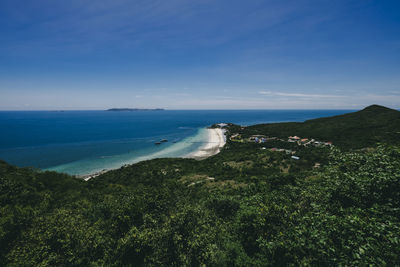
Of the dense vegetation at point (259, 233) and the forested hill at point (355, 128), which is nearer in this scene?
the dense vegetation at point (259, 233)

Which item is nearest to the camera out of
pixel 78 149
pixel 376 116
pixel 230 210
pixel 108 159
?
pixel 230 210

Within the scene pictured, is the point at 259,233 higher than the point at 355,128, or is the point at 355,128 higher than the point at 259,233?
the point at 355,128

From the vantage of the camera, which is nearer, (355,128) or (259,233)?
(259,233)

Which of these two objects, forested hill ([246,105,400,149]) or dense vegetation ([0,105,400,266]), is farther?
forested hill ([246,105,400,149])

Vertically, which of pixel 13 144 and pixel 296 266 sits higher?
pixel 296 266

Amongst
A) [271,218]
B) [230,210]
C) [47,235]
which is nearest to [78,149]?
[47,235]

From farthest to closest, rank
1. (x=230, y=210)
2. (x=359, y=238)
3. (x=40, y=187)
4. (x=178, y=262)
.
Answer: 1. (x=40, y=187)
2. (x=230, y=210)
3. (x=178, y=262)
4. (x=359, y=238)

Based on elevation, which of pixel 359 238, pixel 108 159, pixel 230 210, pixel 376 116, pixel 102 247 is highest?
pixel 376 116

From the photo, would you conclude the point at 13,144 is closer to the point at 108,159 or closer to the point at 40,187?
the point at 108,159
